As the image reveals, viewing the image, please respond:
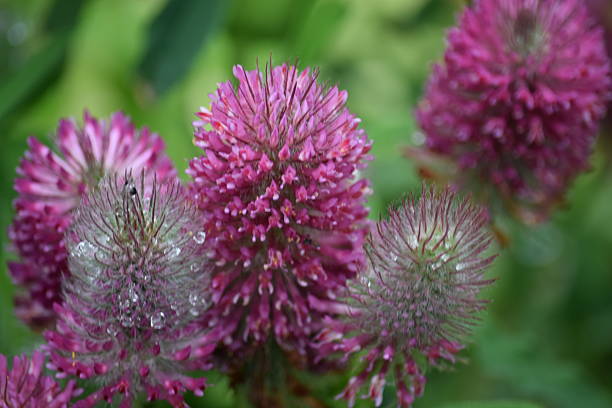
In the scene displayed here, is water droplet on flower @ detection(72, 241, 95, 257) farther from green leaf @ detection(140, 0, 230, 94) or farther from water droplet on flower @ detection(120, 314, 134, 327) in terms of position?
green leaf @ detection(140, 0, 230, 94)

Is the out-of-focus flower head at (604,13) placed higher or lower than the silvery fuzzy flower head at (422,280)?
higher

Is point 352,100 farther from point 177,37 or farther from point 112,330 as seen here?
point 112,330

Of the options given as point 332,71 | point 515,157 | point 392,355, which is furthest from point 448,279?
point 332,71

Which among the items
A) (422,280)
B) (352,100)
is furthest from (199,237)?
(352,100)

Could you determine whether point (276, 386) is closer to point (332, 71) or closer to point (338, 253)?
point (338, 253)

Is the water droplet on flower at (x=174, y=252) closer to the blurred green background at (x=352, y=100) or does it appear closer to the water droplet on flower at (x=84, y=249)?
the water droplet on flower at (x=84, y=249)

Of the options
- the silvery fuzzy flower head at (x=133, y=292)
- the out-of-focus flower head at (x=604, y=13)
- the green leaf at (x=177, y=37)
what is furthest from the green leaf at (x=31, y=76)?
the out-of-focus flower head at (x=604, y=13)
